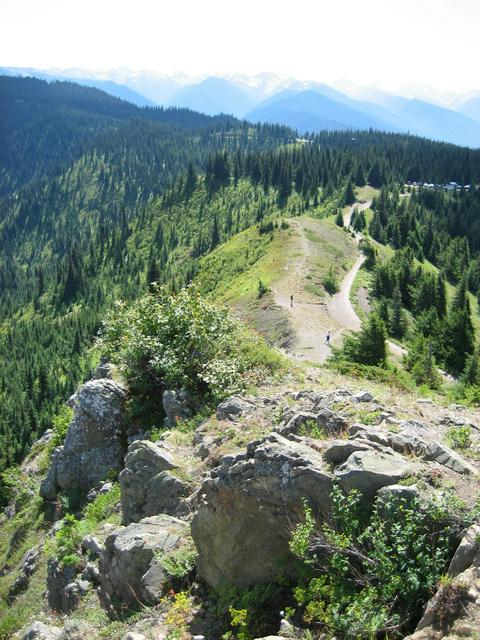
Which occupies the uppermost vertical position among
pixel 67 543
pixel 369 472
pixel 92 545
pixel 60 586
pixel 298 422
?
pixel 369 472

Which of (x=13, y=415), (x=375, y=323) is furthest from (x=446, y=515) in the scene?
(x=13, y=415)

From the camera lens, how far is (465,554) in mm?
8656

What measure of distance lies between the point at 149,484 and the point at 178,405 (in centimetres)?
403

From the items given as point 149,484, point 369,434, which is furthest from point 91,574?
point 369,434

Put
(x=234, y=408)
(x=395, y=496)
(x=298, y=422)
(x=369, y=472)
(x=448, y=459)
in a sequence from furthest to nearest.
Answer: (x=234, y=408) < (x=298, y=422) < (x=448, y=459) < (x=369, y=472) < (x=395, y=496)

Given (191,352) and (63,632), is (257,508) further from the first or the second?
(191,352)

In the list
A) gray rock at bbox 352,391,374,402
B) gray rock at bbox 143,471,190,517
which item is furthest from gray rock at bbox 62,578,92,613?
gray rock at bbox 352,391,374,402

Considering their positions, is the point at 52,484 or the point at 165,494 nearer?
the point at 165,494

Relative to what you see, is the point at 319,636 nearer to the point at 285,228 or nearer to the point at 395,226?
the point at 285,228

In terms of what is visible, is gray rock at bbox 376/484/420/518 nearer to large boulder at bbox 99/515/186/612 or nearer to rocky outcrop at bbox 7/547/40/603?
large boulder at bbox 99/515/186/612

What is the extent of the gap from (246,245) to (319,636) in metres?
96.4

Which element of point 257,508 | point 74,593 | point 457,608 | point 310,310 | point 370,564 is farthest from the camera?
point 310,310

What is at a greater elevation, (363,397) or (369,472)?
(369,472)

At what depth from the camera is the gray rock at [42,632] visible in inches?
542
